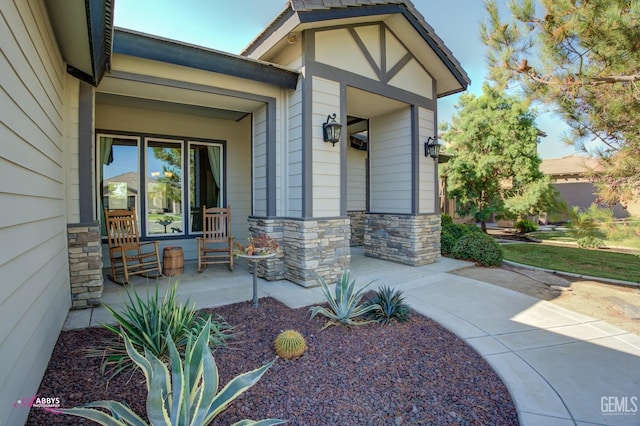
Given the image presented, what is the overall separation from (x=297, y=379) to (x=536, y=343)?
7.80 feet

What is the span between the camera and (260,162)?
5562mm

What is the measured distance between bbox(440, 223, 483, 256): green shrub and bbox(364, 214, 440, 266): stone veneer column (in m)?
0.63

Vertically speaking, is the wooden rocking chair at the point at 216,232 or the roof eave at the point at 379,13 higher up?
the roof eave at the point at 379,13

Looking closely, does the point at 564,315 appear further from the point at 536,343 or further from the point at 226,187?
the point at 226,187

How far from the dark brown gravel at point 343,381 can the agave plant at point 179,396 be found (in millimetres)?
374

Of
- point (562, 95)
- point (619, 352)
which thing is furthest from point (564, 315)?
point (562, 95)

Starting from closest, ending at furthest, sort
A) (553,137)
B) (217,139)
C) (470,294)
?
(470,294), (553,137), (217,139)

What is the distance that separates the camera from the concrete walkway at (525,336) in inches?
88.6

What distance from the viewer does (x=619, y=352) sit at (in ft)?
9.85

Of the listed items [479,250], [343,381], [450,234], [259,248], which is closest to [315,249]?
[259,248]

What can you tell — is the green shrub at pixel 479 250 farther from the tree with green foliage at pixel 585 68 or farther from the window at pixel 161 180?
the window at pixel 161 180

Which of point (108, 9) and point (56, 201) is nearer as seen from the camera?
point (108, 9)

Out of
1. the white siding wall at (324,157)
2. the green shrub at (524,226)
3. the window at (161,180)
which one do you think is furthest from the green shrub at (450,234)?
the green shrub at (524,226)

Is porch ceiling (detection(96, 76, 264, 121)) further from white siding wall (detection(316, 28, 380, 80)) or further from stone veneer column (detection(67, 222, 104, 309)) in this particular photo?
stone veneer column (detection(67, 222, 104, 309))
